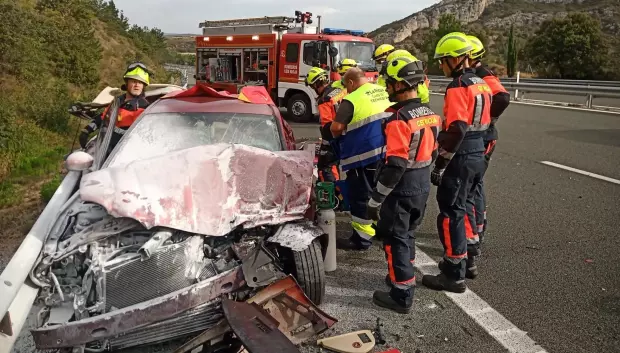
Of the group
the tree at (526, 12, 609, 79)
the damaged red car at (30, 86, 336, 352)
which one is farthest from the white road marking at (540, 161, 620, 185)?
the tree at (526, 12, 609, 79)

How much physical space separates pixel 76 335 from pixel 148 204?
0.79 meters

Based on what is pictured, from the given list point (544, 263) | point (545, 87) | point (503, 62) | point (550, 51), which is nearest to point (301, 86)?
point (545, 87)

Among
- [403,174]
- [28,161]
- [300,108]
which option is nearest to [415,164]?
[403,174]

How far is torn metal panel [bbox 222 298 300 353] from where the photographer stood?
8.02 ft

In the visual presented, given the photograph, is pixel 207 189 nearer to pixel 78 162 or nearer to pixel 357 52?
pixel 78 162

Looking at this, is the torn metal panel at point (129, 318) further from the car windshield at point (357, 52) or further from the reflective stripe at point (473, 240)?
the car windshield at point (357, 52)

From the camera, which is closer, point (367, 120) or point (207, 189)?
point (207, 189)

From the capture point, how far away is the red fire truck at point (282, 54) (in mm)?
12703

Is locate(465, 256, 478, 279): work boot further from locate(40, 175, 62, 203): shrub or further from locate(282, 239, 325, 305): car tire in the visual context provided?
locate(40, 175, 62, 203): shrub

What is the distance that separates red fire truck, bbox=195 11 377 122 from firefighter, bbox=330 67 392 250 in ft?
23.8

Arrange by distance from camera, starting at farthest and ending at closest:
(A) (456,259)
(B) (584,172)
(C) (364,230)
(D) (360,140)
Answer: (B) (584,172), (C) (364,230), (D) (360,140), (A) (456,259)

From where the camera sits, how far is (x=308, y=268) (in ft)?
10.8

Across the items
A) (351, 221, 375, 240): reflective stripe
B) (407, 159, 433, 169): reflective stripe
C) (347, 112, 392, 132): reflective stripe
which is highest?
(347, 112, 392, 132): reflective stripe

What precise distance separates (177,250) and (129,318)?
448 mm
